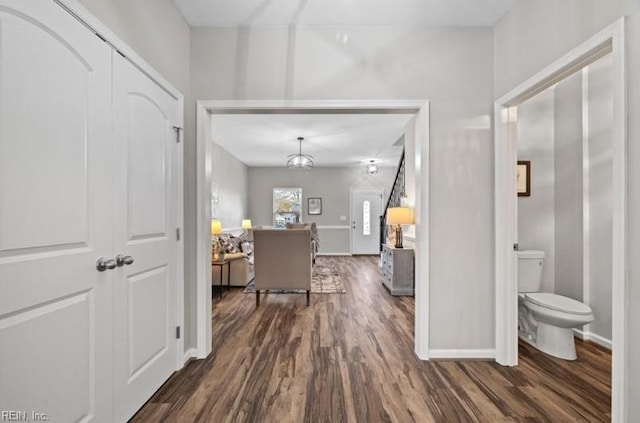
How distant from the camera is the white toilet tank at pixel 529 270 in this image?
2.76m

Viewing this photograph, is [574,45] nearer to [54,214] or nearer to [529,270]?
[529,270]

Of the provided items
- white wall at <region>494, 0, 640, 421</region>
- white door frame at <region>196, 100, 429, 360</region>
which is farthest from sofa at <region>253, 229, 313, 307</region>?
white wall at <region>494, 0, 640, 421</region>

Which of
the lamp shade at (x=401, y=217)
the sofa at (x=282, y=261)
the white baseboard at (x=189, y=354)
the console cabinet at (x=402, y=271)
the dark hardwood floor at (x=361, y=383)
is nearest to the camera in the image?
the dark hardwood floor at (x=361, y=383)

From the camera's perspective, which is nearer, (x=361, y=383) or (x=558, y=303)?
(x=361, y=383)

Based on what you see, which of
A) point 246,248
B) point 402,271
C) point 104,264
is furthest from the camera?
point 246,248

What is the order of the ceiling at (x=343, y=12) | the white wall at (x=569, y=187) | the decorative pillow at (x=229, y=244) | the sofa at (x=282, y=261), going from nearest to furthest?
the ceiling at (x=343, y=12) → the white wall at (x=569, y=187) → the sofa at (x=282, y=261) → the decorative pillow at (x=229, y=244)

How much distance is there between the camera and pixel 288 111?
2.39m

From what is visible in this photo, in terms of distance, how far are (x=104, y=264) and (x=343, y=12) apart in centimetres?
235

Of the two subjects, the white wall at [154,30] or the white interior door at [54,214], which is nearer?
the white interior door at [54,214]

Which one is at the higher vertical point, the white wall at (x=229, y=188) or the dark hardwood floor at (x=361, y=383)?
the white wall at (x=229, y=188)

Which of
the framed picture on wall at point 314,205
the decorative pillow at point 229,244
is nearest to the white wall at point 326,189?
the framed picture on wall at point 314,205

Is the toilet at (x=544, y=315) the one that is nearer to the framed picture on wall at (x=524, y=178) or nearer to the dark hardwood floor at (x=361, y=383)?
the dark hardwood floor at (x=361, y=383)

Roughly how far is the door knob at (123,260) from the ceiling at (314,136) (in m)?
3.00

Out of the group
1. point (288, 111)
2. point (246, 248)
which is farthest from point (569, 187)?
point (246, 248)
